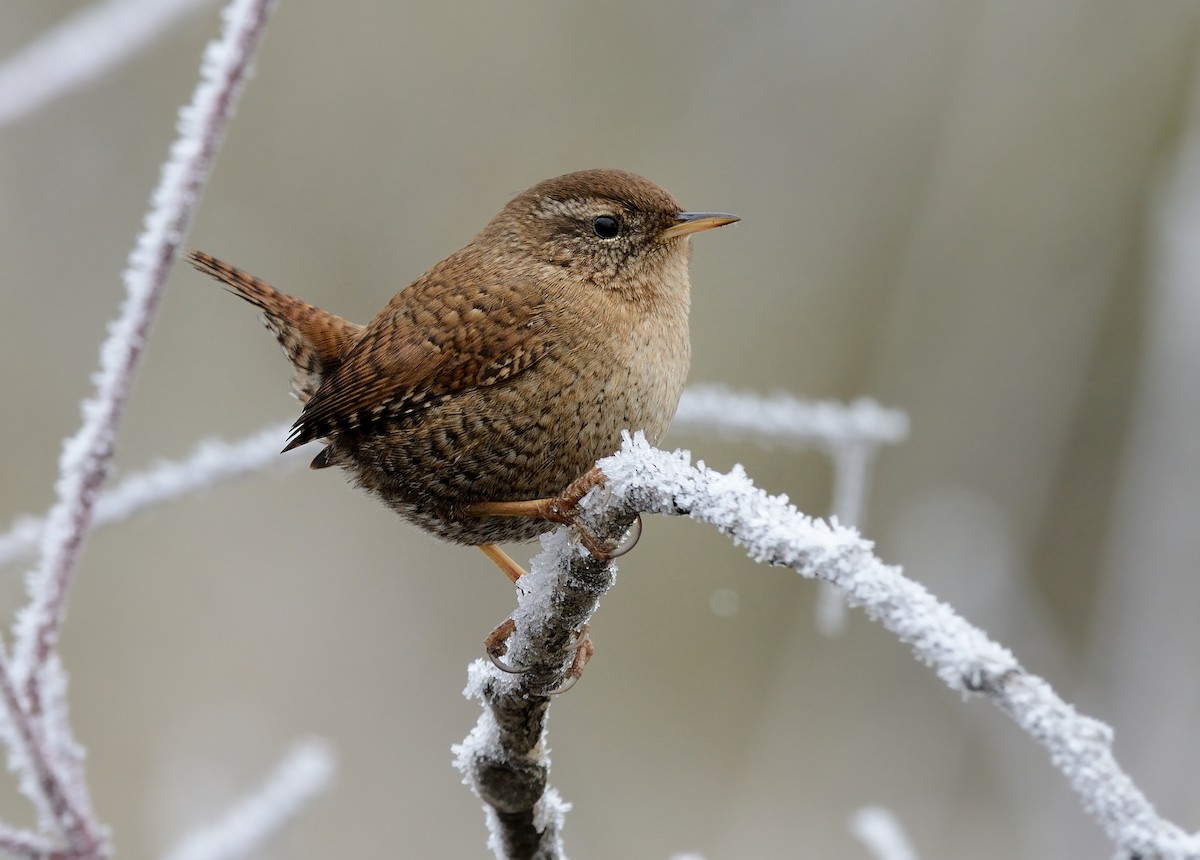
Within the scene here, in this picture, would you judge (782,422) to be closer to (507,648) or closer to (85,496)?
(507,648)

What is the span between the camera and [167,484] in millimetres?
1461

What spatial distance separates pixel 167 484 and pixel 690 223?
3.76 ft

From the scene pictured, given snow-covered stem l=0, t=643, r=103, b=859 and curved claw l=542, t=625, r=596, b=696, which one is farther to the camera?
curved claw l=542, t=625, r=596, b=696

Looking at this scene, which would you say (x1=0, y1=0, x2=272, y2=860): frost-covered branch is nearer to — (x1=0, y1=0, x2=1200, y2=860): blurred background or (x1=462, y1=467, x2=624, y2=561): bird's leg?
(x1=462, y1=467, x2=624, y2=561): bird's leg

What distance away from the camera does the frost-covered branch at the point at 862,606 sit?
2.24 feet

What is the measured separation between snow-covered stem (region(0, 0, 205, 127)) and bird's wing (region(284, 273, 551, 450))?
2.22ft

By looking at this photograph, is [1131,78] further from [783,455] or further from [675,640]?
[675,640]

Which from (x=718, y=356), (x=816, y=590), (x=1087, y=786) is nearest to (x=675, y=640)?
(x=816, y=590)

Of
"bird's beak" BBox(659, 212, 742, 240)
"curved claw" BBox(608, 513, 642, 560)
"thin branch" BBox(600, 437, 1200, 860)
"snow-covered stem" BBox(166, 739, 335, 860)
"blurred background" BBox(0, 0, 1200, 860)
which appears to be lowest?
"snow-covered stem" BBox(166, 739, 335, 860)

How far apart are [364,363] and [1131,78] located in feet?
10.0

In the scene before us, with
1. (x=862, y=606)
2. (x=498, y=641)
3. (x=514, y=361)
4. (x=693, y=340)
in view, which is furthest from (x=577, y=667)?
(x=693, y=340)

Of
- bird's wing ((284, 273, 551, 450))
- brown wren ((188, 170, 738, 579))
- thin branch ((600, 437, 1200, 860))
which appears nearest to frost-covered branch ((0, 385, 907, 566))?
brown wren ((188, 170, 738, 579))

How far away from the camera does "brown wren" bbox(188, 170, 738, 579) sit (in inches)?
77.8

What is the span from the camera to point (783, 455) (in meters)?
4.86
